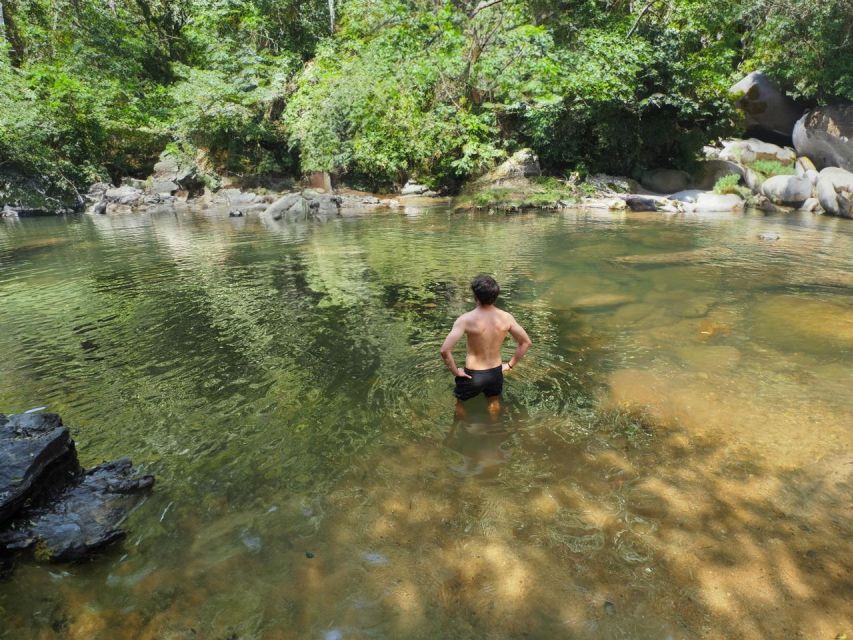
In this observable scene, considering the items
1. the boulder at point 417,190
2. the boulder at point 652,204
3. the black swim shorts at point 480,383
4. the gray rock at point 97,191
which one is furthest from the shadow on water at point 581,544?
the gray rock at point 97,191

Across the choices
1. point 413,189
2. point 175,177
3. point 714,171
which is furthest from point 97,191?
point 714,171

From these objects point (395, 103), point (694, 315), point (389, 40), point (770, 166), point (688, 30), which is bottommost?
point (694, 315)

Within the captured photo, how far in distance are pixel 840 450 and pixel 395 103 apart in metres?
25.1

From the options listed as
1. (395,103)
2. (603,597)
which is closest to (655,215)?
(395,103)

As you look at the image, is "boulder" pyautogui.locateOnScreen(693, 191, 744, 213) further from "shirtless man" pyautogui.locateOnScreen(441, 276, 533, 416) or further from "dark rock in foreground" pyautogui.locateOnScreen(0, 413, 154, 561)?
"dark rock in foreground" pyautogui.locateOnScreen(0, 413, 154, 561)

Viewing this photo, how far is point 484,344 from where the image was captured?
4.23 metres

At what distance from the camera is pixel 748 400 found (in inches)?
177

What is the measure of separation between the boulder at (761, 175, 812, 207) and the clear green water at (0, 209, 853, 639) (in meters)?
12.9

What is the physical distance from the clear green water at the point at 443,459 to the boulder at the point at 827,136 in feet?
52.6

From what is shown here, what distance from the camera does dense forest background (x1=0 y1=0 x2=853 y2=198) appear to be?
67.1 feet

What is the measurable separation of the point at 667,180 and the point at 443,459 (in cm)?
2291

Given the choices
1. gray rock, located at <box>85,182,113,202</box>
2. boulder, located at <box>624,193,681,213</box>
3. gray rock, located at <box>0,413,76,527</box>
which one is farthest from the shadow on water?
gray rock, located at <box>85,182,113,202</box>

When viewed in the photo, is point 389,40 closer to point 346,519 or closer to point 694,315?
point 694,315

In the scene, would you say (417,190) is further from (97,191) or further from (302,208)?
(97,191)
